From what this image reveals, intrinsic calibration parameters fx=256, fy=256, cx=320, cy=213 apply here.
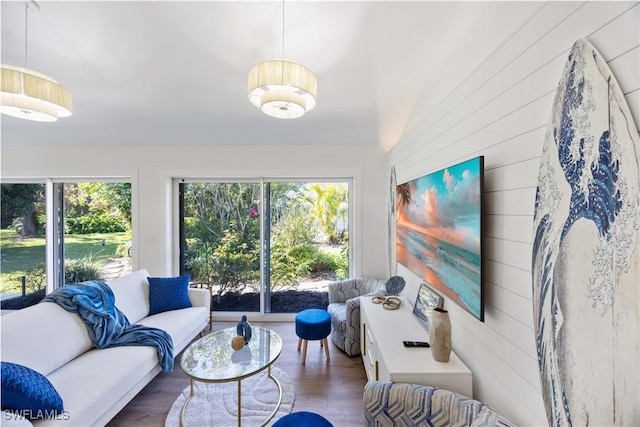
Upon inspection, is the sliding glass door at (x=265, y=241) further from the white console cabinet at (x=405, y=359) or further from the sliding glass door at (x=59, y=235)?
the white console cabinet at (x=405, y=359)

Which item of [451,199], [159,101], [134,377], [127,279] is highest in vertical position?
[159,101]

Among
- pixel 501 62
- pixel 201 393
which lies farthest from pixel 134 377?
pixel 501 62

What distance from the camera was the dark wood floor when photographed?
193 cm

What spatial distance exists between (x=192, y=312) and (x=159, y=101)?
2.32 meters

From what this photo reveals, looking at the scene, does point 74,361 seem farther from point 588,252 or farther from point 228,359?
point 588,252

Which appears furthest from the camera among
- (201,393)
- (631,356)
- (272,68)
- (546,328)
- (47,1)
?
(201,393)

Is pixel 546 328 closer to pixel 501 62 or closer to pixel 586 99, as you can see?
pixel 586 99

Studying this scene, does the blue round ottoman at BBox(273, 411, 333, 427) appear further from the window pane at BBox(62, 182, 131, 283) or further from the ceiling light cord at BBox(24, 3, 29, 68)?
the window pane at BBox(62, 182, 131, 283)

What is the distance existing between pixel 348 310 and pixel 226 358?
1.25m

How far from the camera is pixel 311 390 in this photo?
7.22 ft

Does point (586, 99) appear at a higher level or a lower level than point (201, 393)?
higher

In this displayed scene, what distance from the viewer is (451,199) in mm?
1532

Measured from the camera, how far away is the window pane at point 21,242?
361 centimetres

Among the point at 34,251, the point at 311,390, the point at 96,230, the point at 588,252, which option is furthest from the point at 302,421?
the point at 34,251
